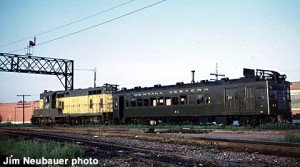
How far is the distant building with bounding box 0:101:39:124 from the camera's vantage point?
66.3m

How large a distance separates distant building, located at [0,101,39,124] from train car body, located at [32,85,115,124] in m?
28.8

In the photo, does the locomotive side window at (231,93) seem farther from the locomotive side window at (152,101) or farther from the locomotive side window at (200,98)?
the locomotive side window at (152,101)

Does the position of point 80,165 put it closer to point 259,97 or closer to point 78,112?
point 259,97

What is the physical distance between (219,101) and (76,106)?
17.2 m

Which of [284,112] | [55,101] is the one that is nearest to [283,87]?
[284,112]

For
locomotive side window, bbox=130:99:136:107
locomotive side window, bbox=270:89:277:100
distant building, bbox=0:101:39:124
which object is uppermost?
locomotive side window, bbox=270:89:277:100

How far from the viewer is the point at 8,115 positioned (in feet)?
238

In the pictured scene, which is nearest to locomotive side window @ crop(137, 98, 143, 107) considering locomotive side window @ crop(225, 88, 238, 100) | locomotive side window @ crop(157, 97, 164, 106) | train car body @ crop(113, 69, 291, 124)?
train car body @ crop(113, 69, 291, 124)

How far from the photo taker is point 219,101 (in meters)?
22.3

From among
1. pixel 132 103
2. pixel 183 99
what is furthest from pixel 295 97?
pixel 132 103

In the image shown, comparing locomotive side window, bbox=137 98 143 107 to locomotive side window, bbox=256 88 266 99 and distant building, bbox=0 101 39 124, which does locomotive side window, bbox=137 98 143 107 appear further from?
distant building, bbox=0 101 39 124

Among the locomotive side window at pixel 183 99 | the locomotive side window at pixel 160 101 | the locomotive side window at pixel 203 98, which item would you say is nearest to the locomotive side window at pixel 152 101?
the locomotive side window at pixel 160 101

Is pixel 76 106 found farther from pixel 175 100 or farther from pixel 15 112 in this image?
pixel 15 112

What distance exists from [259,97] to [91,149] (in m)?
12.8
